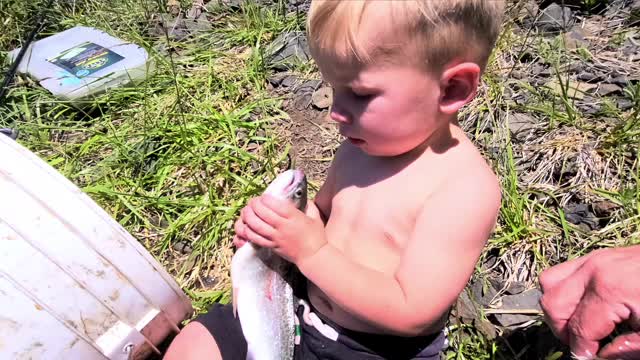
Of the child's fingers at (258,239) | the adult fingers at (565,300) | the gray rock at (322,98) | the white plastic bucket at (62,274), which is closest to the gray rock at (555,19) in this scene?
the gray rock at (322,98)

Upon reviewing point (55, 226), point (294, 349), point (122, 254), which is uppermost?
point (55, 226)

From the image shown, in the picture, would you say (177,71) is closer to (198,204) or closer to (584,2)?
(198,204)

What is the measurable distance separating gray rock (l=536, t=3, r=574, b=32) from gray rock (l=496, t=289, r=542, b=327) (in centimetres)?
104

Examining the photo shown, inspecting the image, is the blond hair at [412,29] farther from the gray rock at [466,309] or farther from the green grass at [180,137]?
the green grass at [180,137]

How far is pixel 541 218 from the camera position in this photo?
195cm

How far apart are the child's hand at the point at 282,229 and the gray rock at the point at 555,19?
1452mm

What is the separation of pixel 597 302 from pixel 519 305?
666mm

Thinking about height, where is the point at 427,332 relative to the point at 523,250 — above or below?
above

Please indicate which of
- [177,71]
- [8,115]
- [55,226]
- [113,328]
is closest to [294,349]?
[113,328]

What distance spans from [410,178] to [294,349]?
45 cm

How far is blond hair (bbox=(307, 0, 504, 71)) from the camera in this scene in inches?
44.9

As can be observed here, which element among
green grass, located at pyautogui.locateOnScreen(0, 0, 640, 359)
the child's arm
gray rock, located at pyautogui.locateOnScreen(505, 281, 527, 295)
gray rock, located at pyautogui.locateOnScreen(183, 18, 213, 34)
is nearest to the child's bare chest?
the child's arm

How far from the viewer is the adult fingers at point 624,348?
1146mm

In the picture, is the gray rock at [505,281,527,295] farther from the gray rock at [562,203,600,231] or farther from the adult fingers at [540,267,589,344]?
the adult fingers at [540,267,589,344]
